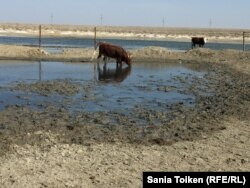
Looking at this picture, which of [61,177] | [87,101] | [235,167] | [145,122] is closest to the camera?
[61,177]

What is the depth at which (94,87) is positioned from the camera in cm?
1570

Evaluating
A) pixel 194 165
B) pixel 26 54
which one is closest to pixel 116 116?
pixel 194 165

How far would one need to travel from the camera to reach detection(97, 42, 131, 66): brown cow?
80.5ft

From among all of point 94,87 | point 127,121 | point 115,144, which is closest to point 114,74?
point 94,87

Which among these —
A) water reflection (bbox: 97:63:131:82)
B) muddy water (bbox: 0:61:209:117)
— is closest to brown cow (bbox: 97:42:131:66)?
water reflection (bbox: 97:63:131:82)

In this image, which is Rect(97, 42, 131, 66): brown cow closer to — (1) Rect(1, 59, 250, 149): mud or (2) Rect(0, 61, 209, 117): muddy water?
(2) Rect(0, 61, 209, 117): muddy water

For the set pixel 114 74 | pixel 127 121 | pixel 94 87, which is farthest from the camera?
pixel 114 74

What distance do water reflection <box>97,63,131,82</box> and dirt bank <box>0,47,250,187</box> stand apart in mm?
5689

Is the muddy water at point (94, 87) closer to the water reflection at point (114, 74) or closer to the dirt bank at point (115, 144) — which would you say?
the water reflection at point (114, 74)

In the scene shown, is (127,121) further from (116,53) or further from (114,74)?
(116,53)

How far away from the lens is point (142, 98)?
45.4 feet

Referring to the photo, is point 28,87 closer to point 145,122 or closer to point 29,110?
point 29,110

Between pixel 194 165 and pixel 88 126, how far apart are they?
3170mm

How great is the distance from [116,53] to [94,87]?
9551 millimetres
